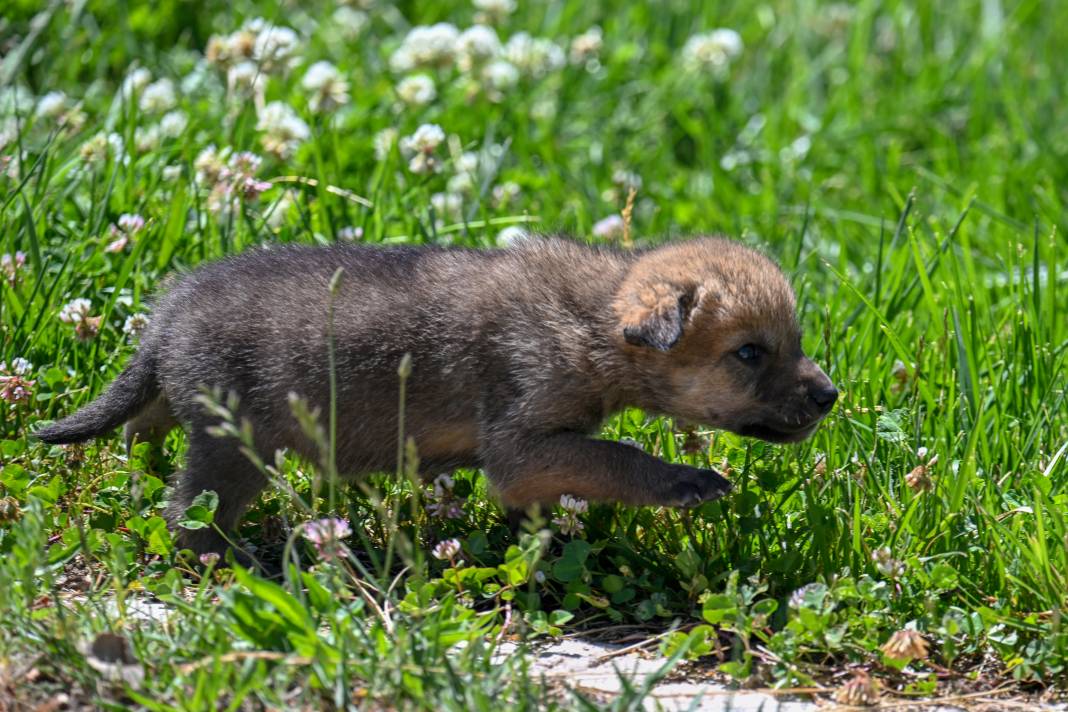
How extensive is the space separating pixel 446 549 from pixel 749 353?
1.00 meters

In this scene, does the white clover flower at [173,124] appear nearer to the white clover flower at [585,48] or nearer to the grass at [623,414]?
the grass at [623,414]

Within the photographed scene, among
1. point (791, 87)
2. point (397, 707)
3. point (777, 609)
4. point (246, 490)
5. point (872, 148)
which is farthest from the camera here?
point (791, 87)

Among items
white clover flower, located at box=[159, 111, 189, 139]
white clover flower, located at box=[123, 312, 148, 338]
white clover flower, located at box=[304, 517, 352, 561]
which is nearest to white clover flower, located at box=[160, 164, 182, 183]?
white clover flower, located at box=[159, 111, 189, 139]

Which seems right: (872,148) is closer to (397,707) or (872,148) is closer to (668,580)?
(668,580)

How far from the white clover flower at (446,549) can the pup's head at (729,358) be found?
71cm

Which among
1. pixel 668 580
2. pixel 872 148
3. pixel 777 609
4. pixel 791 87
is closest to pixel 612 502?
pixel 668 580

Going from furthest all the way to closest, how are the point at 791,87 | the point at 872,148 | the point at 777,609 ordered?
the point at 791,87 → the point at 872,148 → the point at 777,609

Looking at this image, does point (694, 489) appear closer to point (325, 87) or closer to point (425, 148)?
point (425, 148)

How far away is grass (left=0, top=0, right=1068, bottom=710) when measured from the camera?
327cm

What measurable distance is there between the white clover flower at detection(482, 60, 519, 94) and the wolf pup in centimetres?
275

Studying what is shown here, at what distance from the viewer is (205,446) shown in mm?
3975

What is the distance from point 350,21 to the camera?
7852mm

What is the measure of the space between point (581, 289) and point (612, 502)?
60cm

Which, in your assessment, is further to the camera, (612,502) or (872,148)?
(872,148)
